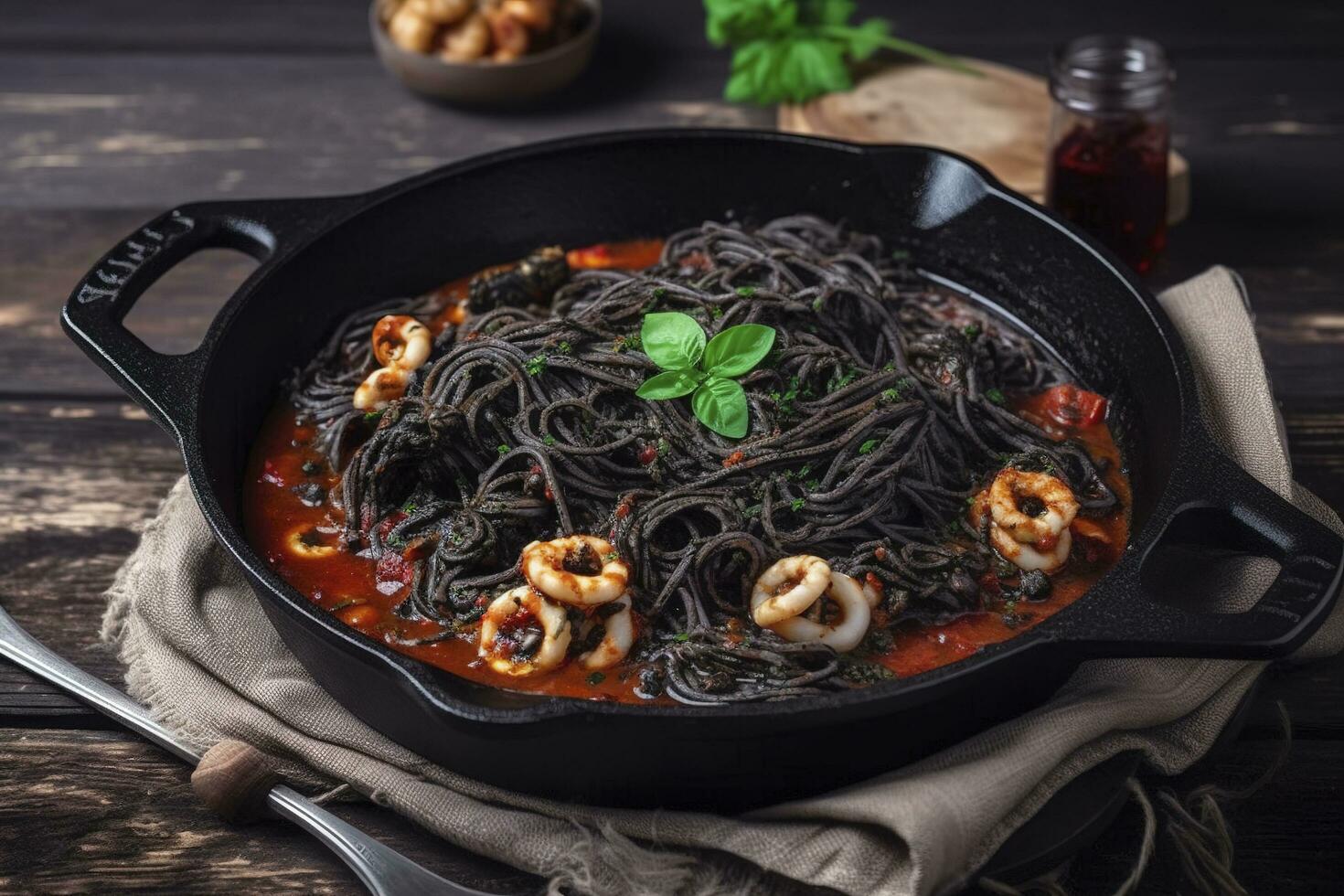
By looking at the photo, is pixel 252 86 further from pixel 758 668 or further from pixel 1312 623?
pixel 1312 623

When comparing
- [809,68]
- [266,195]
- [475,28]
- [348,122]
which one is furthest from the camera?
[348,122]

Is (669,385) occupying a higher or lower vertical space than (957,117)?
higher

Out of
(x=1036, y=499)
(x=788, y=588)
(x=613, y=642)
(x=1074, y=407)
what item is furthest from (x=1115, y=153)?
(x=613, y=642)

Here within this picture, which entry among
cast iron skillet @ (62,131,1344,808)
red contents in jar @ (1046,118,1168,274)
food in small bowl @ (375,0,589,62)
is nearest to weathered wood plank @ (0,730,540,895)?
cast iron skillet @ (62,131,1344,808)

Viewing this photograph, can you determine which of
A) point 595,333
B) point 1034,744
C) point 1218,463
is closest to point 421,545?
point 595,333

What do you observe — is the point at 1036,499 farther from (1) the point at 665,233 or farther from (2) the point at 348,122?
(2) the point at 348,122

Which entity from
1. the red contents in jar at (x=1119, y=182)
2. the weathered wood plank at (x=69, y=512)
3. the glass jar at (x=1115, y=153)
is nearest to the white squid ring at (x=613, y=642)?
the weathered wood plank at (x=69, y=512)
